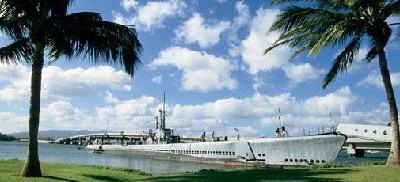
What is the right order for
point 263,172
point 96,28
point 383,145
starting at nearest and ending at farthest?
point 263,172 < point 96,28 < point 383,145

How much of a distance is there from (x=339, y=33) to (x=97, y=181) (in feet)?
45.6

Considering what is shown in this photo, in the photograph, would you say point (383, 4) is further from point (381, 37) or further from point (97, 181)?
point (97, 181)

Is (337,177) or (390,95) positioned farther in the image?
(390,95)

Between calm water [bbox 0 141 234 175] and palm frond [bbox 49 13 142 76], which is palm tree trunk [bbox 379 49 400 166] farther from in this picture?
calm water [bbox 0 141 234 175]

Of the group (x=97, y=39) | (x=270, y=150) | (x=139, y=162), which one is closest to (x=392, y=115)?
(x=97, y=39)

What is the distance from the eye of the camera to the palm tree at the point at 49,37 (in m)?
21.7

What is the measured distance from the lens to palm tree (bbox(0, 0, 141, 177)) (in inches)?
854

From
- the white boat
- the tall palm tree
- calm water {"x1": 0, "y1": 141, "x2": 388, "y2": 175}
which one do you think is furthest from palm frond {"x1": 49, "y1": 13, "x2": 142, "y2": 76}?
the white boat

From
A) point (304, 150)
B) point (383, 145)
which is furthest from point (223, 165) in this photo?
point (383, 145)

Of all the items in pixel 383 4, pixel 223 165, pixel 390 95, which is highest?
pixel 383 4

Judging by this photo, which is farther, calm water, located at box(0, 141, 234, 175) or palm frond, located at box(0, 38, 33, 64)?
calm water, located at box(0, 141, 234, 175)

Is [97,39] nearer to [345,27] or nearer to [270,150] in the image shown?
[345,27]

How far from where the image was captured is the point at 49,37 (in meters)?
22.4

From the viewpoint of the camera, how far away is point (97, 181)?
2202 cm
